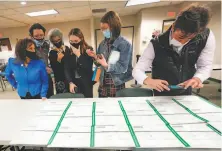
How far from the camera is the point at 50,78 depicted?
1.74m

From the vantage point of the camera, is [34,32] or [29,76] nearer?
[29,76]

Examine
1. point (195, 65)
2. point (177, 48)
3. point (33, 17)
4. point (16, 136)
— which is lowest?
point (16, 136)

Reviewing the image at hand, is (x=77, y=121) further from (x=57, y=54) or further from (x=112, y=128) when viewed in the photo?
(x=57, y=54)

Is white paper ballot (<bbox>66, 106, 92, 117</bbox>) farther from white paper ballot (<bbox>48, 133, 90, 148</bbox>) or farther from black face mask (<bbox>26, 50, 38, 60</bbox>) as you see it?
black face mask (<bbox>26, 50, 38, 60</bbox>)

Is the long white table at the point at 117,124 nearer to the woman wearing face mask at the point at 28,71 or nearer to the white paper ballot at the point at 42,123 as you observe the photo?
the white paper ballot at the point at 42,123

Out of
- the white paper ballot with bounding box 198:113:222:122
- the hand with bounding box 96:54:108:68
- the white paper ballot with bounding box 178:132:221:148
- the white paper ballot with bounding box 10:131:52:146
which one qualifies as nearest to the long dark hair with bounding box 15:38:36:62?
the hand with bounding box 96:54:108:68

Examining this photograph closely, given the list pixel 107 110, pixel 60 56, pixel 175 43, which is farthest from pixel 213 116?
pixel 60 56

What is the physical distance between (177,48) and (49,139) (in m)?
1.13

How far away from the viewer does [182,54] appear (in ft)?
3.73

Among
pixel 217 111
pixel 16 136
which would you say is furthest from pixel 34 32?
pixel 217 111

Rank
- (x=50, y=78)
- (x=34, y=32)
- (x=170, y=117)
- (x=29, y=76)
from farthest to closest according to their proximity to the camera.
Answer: (x=50, y=78) < (x=34, y=32) < (x=29, y=76) < (x=170, y=117)

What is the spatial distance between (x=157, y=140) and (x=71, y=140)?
0.43 metres

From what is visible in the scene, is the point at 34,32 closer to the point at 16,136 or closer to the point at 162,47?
the point at 16,136

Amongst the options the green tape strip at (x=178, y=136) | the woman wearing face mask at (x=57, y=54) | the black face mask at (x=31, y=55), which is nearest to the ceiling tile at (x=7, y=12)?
the woman wearing face mask at (x=57, y=54)
